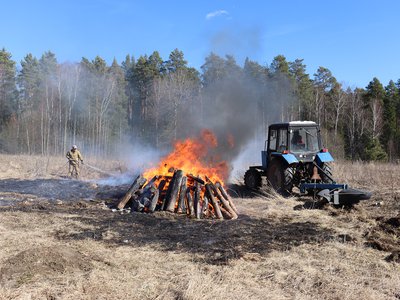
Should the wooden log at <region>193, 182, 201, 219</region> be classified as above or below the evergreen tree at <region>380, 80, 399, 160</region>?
below

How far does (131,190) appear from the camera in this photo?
10109mm

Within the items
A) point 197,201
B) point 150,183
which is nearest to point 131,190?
point 150,183

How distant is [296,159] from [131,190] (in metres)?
5.17

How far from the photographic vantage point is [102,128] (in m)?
38.4

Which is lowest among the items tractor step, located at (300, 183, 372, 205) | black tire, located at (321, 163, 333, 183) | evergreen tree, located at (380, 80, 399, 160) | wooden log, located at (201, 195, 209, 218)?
wooden log, located at (201, 195, 209, 218)

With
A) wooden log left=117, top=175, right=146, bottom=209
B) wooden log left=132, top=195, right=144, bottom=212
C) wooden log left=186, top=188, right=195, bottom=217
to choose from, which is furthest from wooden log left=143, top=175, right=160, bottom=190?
wooden log left=186, top=188, right=195, bottom=217

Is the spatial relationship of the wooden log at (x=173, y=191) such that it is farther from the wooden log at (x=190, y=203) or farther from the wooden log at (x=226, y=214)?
the wooden log at (x=226, y=214)

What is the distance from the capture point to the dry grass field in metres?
4.28

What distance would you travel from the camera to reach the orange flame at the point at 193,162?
11.5m

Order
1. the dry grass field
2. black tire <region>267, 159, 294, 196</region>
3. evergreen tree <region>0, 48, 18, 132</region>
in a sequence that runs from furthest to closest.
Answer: evergreen tree <region>0, 48, 18, 132</region>, black tire <region>267, 159, 294, 196</region>, the dry grass field

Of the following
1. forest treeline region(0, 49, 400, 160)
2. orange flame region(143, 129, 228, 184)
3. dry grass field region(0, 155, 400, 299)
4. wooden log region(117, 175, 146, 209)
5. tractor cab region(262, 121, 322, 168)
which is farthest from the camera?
forest treeline region(0, 49, 400, 160)

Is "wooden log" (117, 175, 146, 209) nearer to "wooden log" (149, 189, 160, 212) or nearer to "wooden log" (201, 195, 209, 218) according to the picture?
"wooden log" (149, 189, 160, 212)

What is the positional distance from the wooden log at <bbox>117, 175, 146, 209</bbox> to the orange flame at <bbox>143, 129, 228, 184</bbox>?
656 millimetres

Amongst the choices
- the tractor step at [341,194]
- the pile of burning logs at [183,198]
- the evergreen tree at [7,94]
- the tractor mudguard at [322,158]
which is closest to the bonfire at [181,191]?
the pile of burning logs at [183,198]
